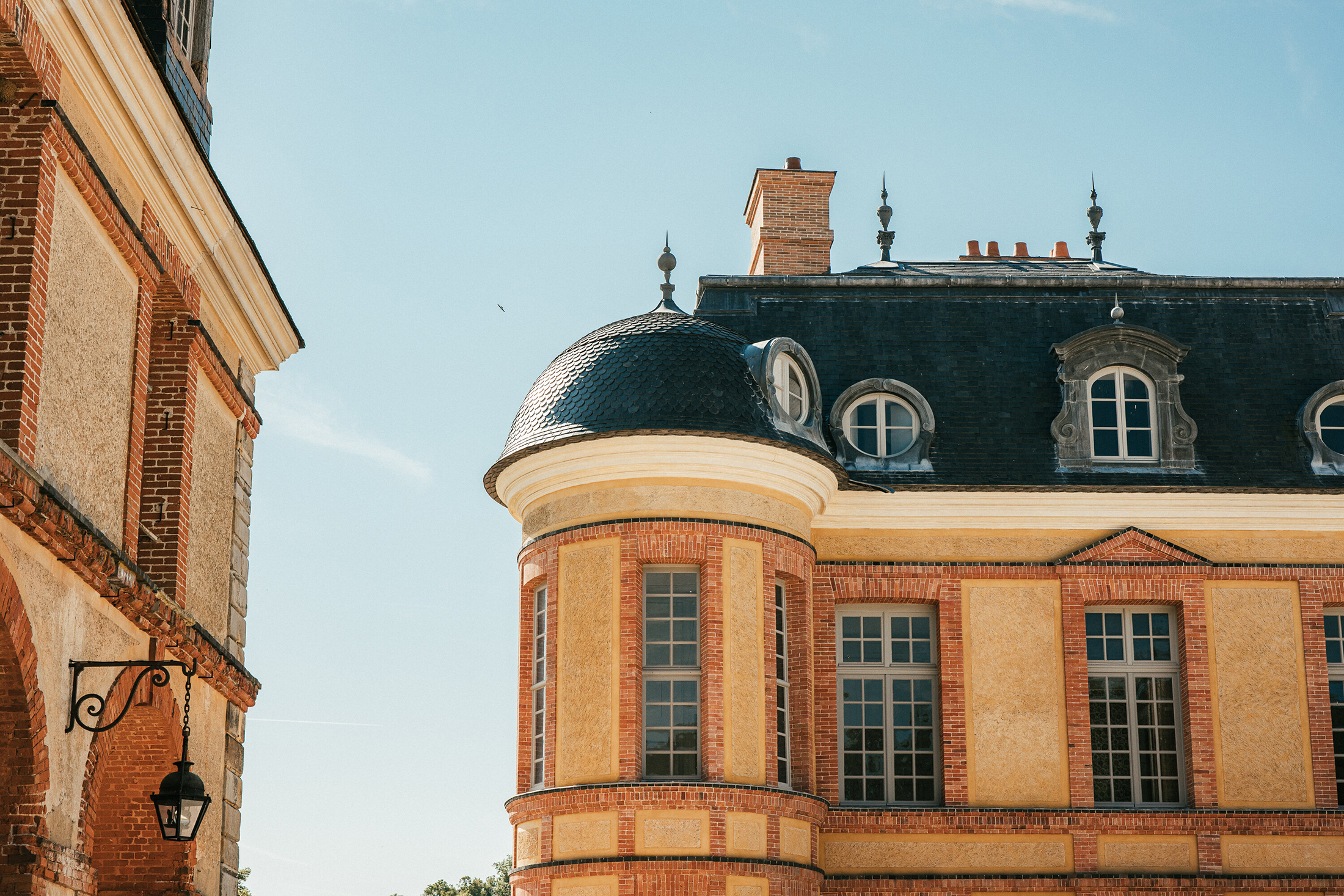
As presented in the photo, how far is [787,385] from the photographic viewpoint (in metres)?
20.0

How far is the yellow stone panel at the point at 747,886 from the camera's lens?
57.4 feet

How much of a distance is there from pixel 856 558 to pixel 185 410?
9176 millimetres

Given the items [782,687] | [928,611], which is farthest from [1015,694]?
[782,687]

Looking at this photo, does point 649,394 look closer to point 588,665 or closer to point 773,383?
point 773,383

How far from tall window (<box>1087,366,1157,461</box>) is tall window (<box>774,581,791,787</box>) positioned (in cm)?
443

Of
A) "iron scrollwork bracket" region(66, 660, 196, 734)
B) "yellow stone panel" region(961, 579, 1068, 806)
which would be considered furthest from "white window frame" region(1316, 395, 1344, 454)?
"iron scrollwork bracket" region(66, 660, 196, 734)

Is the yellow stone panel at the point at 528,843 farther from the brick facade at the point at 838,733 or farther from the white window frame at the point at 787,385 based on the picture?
the white window frame at the point at 787,385

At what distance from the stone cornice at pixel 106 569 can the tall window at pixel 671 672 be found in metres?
5.33

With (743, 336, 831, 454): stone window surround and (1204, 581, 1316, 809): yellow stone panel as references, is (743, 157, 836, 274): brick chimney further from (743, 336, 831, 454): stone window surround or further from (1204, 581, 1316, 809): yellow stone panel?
(1204, 581, 1316, 809): yellow stone panel

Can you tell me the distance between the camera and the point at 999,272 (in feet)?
77.1

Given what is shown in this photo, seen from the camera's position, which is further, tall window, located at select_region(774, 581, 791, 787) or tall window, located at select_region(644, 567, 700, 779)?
tall window, located at select_region(774, 581, 791, 787)

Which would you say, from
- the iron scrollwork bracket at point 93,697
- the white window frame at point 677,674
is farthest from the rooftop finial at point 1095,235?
the iron scrollwork bracket at point 93,697

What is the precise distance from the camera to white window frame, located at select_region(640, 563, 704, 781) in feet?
59.5

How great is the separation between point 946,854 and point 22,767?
11.8m
